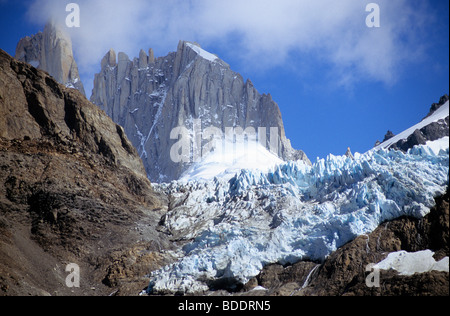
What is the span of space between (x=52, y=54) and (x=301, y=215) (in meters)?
142

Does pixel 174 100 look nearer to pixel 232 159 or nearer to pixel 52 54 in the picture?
pixel 232 159

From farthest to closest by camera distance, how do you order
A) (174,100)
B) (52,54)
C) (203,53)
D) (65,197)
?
(52,54) < (203,53) < (174,100) < (65,197)

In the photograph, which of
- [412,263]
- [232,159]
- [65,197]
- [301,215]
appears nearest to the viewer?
[412,263]

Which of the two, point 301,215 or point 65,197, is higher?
point 65,197

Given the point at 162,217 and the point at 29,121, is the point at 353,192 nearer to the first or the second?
the point at 162,217

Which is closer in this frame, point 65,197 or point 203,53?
point 65,197

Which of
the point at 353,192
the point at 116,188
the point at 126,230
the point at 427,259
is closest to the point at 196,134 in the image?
the point at 116,188

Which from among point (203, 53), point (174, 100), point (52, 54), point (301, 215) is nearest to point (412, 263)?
point (301, 215)

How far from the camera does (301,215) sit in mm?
58969

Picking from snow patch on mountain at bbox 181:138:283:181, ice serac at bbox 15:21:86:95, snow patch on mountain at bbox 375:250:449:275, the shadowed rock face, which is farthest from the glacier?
ice serac at bbox 15:21:86:95

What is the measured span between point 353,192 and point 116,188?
36.1m

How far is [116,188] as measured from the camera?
248 feet

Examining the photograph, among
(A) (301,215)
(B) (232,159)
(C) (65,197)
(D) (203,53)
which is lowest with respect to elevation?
(A) (301,215)

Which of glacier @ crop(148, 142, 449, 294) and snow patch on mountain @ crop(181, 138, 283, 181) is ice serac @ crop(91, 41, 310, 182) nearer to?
snow patch on mountain @ crop(181, 138, 283, 181)
